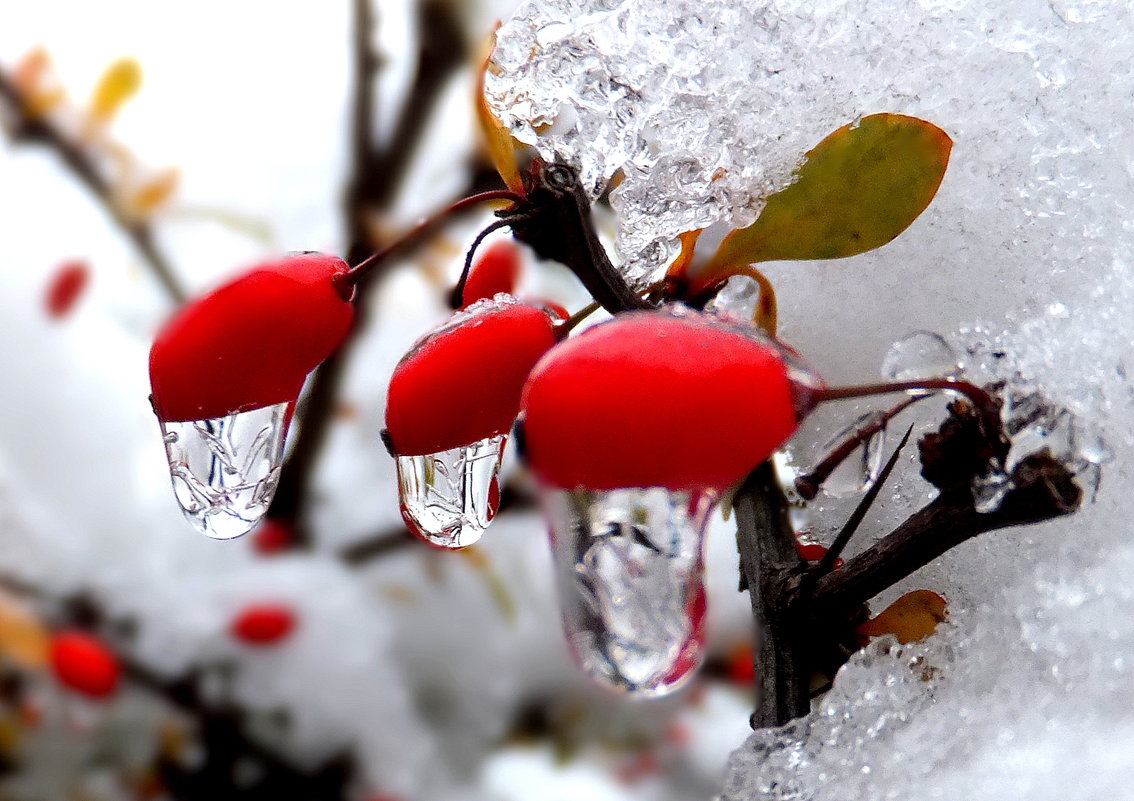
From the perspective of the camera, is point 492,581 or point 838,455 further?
point 492,581

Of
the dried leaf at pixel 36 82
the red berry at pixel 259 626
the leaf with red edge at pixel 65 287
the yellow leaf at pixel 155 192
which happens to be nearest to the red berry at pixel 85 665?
the red berry at pixel 259 626

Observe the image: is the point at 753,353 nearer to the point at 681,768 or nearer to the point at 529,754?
the point at 529,754

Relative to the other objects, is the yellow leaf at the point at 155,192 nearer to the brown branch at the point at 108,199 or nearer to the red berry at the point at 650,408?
the brown branch at the point at 108,199

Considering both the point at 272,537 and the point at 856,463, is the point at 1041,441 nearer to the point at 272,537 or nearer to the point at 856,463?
the point at 856,463

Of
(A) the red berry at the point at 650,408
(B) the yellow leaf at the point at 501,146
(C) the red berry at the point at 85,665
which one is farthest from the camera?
(C) the red berry at the point at 85,665

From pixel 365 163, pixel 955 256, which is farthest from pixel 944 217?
pixel 365 163

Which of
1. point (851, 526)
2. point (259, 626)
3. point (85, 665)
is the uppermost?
point (851, 526)

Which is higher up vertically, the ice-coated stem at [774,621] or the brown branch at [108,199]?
the ice-coated stem at [774,621]
